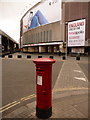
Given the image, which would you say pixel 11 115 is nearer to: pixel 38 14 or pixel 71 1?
pixel 71 1

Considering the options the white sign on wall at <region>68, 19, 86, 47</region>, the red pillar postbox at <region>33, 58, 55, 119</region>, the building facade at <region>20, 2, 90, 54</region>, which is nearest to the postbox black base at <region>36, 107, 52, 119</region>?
the red pillar postbox at <region>33, 58, 55, 119</region>

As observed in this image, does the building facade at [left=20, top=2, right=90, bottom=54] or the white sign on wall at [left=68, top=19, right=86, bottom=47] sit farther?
A: the building facade at [left=20, top=2, right=90, bottom=54]

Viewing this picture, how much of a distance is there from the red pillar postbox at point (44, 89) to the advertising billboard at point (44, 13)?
136ft

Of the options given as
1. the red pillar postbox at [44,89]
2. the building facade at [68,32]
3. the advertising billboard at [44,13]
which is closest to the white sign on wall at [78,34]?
the building facade at [68,32]

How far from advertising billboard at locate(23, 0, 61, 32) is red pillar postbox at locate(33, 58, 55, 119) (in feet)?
136

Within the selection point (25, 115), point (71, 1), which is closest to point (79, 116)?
point (25, 115)

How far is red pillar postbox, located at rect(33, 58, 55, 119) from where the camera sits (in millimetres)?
3477

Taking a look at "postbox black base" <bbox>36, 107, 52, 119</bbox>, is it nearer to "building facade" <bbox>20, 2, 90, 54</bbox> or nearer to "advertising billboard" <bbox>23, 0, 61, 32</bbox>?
"building facade" <bbox>20, 2, 90, 54</bbox>

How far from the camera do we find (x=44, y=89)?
3.53m

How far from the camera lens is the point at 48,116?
3.57 m

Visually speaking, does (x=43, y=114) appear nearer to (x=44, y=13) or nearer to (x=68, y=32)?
(x=68, y=32)

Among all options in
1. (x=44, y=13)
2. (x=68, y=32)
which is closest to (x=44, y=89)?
(x=68, y=32)

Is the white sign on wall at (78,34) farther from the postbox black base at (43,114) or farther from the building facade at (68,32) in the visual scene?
the postbox black base at (43,114)

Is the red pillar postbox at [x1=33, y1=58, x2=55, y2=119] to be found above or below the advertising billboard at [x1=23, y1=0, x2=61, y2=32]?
below
